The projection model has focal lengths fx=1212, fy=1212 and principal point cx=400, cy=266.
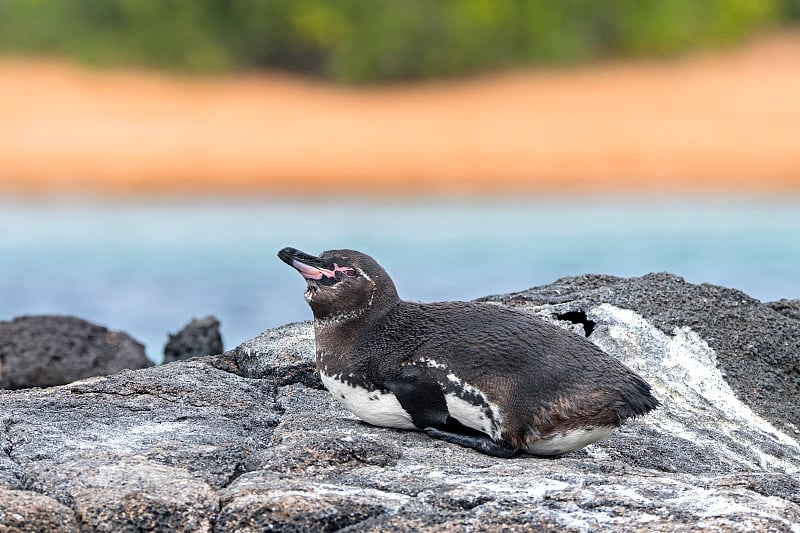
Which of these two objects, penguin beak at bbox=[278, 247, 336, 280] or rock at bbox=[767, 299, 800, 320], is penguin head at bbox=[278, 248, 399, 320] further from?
rock at bbox=[767, 299, 800, 320]

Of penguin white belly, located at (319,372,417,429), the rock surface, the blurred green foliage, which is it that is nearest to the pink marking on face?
penguin white belly, located at (319,372,417,429)

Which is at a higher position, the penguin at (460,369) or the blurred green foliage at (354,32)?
the blurred green foliage at (354,32)

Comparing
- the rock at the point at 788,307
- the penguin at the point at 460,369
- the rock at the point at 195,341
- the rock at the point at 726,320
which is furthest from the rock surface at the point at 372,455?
the rock at the point at 195,341

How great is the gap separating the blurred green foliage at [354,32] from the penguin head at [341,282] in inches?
803

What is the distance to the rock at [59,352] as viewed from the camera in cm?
847

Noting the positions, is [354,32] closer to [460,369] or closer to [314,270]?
[314,270]

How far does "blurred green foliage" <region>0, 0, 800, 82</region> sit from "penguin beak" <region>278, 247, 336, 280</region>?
805 inches

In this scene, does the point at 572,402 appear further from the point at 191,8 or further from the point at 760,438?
the point at 191,8

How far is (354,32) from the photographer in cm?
Answer: 2553

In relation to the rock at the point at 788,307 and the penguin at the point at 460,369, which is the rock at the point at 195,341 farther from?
the rock at the point at 788,307

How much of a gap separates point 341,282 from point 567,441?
118 centimetres

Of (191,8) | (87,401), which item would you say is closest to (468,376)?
(87,401)

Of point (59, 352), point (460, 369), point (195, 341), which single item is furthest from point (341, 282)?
point (59, 352)

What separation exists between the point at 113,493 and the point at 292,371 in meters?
1.97
